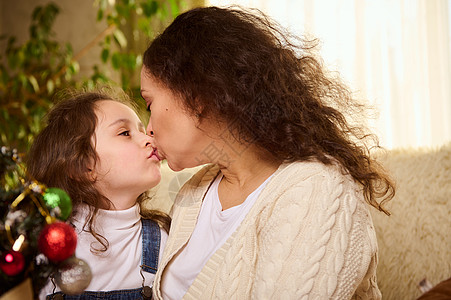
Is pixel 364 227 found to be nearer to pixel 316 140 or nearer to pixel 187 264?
pixel 316 140

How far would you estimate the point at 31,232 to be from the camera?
64 cm

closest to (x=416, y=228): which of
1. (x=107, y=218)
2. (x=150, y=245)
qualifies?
(x=150, y=245)

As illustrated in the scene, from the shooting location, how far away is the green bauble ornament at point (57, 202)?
0.65m

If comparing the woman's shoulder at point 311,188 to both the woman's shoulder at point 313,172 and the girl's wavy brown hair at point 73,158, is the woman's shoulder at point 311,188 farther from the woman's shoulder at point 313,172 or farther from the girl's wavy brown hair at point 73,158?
the girl's wavy brown hair at point 73,158

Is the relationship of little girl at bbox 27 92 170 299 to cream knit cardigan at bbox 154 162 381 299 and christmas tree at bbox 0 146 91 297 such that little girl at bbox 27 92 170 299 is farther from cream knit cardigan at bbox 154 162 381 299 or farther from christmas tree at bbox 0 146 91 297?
christmas tree at bbox 0 146 91 297

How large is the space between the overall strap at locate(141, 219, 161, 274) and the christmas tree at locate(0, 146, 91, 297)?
53 cm

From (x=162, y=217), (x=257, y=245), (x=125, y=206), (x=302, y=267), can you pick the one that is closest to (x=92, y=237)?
(x=125, y=206)

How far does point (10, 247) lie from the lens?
0.61 metres

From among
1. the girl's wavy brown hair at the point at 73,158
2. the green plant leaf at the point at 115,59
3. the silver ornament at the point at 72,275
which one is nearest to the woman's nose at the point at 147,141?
the girl's wavy brown hair at the point at 73,158

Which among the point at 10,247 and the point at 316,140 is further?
the point at 316,140

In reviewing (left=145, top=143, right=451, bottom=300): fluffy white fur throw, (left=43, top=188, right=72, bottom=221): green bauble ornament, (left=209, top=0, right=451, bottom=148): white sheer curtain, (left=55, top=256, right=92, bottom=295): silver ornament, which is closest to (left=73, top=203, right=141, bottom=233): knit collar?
(left=55, top=256, right=92, bottom=295): silver ornament

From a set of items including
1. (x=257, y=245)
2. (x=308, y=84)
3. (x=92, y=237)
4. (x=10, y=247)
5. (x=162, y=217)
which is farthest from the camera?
(x=162, y=217)

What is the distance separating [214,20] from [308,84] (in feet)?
0.93

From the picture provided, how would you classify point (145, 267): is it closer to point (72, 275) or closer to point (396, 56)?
point (72, 275)
